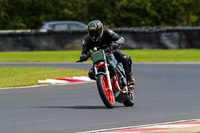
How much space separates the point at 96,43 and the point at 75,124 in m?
2.30

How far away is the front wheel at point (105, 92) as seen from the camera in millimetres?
9336

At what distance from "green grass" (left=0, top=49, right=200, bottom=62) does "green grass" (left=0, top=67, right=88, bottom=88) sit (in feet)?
20.8

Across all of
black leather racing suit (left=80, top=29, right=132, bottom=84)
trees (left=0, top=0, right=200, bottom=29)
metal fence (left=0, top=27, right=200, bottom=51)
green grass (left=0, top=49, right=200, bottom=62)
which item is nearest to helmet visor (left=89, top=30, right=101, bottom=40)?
black leather racing suit (left=80, top=29, right=132, bottom=84)

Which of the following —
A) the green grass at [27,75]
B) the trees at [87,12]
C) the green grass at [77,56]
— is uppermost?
the green grass at [27,75]

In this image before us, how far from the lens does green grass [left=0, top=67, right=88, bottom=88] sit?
627 inches

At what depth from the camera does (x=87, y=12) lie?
47.8 metres

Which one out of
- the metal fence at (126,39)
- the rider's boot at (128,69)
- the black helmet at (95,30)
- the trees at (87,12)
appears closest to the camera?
the black helmet at (95,30)

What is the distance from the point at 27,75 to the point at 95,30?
→ 8.69 meters

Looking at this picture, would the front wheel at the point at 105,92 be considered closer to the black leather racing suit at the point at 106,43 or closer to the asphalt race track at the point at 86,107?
the asphalt race track at the point at 86,107

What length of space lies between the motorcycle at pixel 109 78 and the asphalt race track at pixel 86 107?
219 millimetres

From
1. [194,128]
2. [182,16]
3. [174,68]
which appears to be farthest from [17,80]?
[182,16]

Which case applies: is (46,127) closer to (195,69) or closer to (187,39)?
(195,69)

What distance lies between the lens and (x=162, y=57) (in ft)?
89.7

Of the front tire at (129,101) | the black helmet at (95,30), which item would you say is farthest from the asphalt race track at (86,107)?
the black helmet at (95,30)
